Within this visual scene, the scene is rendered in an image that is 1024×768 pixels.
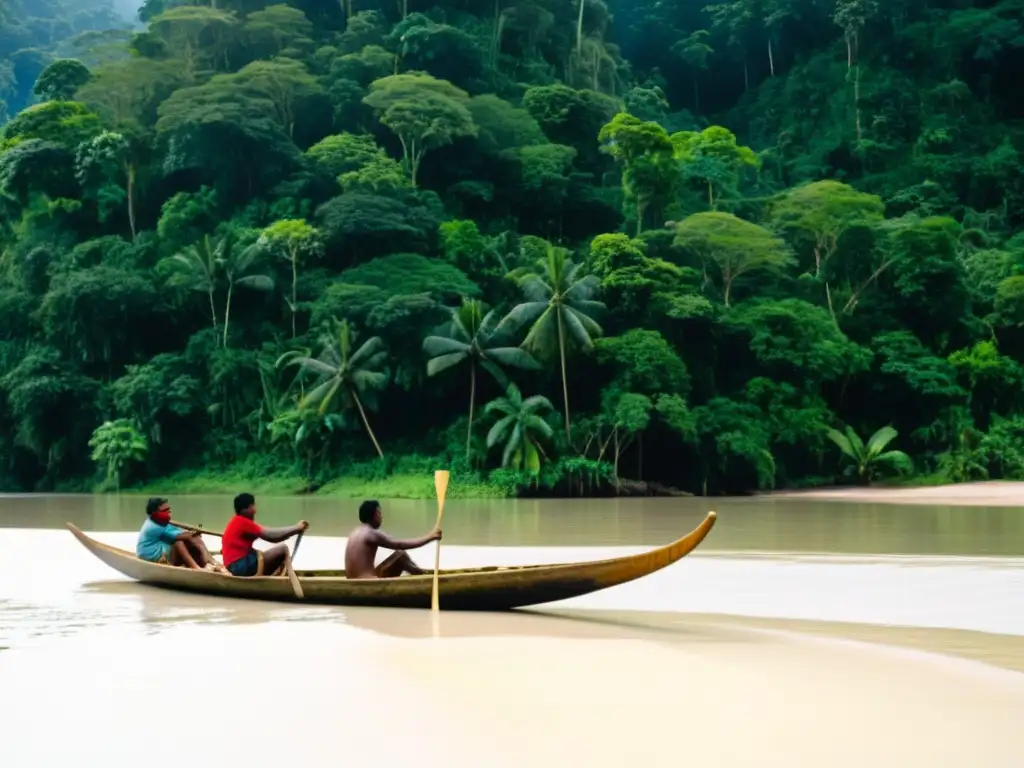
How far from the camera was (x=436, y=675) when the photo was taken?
7578 millimetres

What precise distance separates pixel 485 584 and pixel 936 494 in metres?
27.2

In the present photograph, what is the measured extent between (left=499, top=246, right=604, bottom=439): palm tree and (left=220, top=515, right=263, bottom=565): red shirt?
24.4 metres

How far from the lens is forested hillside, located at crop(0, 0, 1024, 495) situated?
3722 cm

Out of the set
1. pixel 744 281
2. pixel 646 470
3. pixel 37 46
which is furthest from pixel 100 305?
pixel 37 46

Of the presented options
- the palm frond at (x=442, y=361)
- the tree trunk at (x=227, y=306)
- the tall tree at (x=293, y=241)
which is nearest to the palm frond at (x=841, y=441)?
the palm frond at (x=442, y=361)

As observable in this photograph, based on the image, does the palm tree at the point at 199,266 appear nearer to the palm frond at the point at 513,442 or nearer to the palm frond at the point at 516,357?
the palm frond at the point at 516,357

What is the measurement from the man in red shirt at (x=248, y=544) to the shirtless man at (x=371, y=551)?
708 mm

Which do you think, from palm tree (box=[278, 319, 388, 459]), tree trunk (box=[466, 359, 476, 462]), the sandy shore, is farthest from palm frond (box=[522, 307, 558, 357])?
the sandy shore

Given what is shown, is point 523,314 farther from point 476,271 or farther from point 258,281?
point 258,281

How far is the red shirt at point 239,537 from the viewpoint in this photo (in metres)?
11.3

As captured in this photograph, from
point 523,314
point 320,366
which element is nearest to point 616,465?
point 523,314

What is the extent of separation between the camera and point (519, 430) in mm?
35281

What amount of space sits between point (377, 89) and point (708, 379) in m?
17.2

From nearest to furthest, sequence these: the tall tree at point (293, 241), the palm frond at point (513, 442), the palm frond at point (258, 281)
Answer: the palm frond at point (513, 442) < the tall tree at point (293, 241) < the palm frond at point (258, 281)
